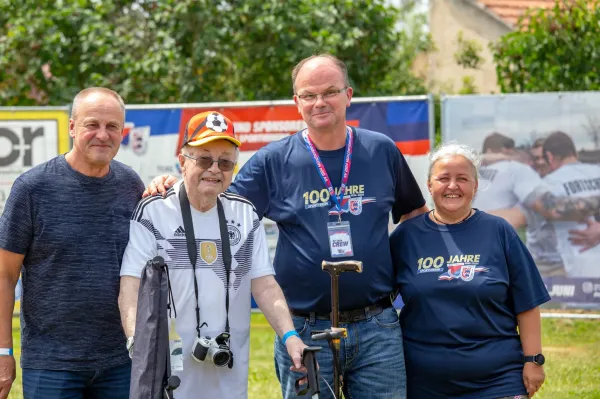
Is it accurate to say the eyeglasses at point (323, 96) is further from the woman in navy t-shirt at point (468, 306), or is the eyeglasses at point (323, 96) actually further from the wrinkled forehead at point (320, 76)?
the woman in navy t-shirt at point (468, 306)

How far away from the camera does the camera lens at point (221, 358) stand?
3562 millimetres

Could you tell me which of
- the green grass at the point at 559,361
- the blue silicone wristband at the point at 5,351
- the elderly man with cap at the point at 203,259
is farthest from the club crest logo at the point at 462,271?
the green grass at the point at 559,361

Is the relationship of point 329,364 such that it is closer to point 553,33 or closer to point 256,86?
point 553,33

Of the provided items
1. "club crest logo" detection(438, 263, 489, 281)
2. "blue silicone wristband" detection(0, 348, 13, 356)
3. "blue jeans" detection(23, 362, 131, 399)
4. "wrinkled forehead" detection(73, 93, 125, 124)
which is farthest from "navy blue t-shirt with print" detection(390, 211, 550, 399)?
"blue silicone wristband" detection(0, 348, 13, 356)

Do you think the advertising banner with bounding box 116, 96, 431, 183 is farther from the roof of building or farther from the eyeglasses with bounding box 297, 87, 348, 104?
the roof of building

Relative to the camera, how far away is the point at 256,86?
1278 centimetres

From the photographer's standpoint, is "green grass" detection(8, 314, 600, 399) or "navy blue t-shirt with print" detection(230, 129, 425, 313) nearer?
"navy blue t-shirt with print" detection(230, 129, 425, 313)

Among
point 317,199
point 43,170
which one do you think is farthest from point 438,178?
point 43,170

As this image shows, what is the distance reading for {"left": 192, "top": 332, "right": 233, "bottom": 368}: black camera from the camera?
3.56 metres

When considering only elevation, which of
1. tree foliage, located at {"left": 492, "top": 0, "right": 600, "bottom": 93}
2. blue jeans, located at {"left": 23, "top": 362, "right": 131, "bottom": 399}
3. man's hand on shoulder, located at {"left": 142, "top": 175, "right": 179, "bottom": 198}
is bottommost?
blue jeans, located at {"left": 23, "top": 362, "right": 131, "bottom": 399}

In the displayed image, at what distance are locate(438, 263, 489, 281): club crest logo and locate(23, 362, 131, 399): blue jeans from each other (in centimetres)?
154

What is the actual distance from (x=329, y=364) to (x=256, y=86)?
29.2ft

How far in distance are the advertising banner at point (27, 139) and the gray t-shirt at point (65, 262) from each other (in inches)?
215

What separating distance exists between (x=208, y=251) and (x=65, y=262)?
2.27ft
